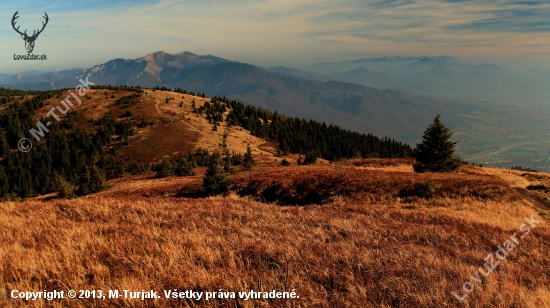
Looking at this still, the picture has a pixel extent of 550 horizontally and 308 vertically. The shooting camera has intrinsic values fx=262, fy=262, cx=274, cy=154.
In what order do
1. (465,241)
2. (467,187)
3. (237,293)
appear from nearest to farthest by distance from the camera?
(237,293) < (465,241) < (467,187)

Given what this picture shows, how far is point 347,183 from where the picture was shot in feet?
59.3

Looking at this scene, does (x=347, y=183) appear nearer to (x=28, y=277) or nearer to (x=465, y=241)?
(x=465, y=241)

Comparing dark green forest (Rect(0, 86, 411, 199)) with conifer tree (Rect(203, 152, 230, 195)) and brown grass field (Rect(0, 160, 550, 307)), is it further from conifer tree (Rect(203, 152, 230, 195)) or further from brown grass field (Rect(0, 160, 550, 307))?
brown grass field (Rect(0, 160, 550, 307))

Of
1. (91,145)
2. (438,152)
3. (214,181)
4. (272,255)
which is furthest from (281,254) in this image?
(91,145)

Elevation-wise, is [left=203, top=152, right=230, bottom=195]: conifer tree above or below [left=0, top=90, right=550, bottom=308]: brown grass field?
below

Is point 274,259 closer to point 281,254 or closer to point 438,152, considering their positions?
point 281,254

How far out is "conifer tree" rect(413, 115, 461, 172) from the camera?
2823 centimetres

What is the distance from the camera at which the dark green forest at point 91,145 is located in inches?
3314

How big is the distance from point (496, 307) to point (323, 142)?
4708 inches

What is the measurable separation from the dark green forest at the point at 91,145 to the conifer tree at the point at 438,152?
31171 mm

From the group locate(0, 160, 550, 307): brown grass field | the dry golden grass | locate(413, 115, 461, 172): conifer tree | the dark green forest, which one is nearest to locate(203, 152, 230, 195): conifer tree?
locate(0, 160, 550, 307): brown grass field

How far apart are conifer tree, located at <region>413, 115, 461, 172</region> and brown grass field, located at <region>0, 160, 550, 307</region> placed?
17041mm

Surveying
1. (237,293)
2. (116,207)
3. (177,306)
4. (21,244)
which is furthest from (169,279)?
(116,207)

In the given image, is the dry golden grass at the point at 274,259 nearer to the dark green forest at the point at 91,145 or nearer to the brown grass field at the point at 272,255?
the brown grass field at the point at 272,255
